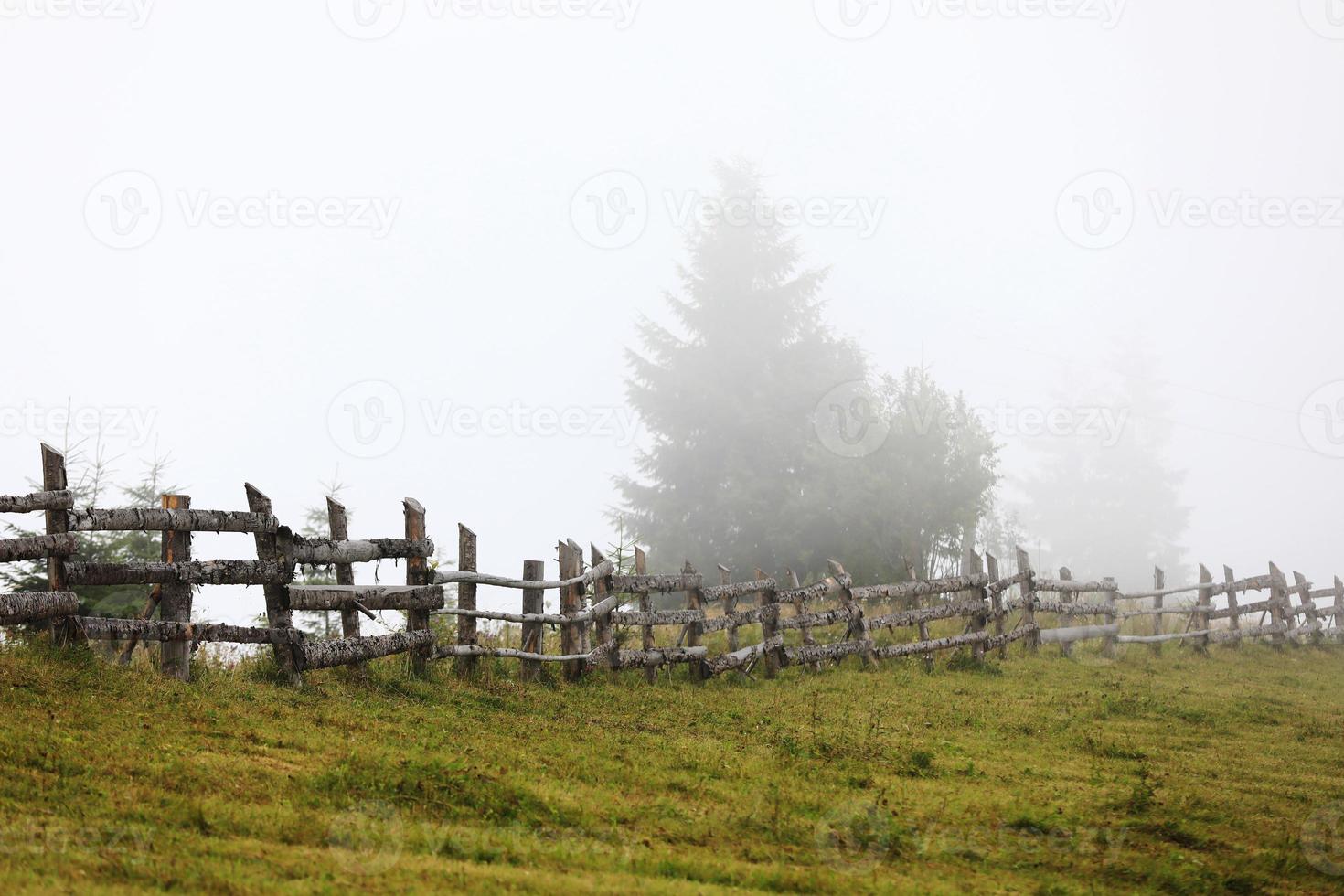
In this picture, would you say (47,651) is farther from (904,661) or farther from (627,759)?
(904,661)

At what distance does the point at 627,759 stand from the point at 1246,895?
4.15 m

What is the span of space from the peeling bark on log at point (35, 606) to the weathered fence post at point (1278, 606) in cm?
2447

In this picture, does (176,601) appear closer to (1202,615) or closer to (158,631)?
(158,631)

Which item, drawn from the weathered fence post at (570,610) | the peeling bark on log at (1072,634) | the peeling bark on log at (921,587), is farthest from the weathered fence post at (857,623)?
the weathered fence post at (570,610)

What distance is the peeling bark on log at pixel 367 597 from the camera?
380 inches

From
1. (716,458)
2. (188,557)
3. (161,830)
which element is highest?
→ (716,458)

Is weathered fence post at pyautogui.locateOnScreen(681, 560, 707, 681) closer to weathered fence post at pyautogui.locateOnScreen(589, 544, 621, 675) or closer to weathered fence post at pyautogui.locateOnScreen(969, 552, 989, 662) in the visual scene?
weathered fence post at pyautogui.locateOnScreen(589, 544, 621, 675)

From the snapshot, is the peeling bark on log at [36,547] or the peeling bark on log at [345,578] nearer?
the peeling bark on log at [36,547]

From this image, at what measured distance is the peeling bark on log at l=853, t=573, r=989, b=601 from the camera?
16.5 metres

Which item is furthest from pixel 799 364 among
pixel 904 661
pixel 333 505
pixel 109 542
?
pixel 333 505

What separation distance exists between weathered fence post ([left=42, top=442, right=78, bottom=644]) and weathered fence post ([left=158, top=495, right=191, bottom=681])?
727 mm

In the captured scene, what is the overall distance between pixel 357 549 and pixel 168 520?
1.88 meters

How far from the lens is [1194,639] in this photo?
2197 cm

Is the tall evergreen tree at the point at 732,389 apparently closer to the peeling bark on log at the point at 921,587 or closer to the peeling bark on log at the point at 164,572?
the peeling bark on log at the point at 921,587
